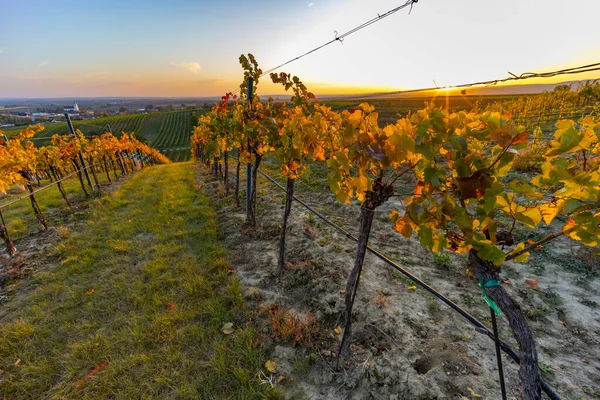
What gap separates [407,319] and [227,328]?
2.64 m

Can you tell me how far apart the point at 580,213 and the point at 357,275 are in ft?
6.17

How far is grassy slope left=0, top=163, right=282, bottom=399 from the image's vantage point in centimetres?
312

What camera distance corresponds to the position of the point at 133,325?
3.93 metres

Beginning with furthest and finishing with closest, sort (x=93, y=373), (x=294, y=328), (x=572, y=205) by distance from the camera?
(x=294, y=328)
(x=93, y=373)
(x=572, y=205)

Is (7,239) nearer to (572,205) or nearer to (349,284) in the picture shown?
(349,284)

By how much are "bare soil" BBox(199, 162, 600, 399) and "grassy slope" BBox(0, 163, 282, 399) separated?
0.51m

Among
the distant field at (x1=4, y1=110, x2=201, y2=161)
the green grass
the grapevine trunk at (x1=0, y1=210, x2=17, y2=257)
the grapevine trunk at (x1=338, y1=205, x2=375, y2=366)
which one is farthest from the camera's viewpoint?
the distant field at (x1=4, y1=110, x2=201, y2=161)

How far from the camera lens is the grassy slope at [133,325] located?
312cm

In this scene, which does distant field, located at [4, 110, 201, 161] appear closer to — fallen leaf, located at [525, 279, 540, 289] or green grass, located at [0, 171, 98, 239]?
green grass, located at [0, 171, 98, 239]

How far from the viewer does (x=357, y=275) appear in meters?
2.86

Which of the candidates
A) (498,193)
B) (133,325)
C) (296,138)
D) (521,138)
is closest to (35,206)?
(133,325)

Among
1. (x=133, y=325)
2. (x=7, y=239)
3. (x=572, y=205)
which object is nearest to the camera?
(x=572, y=205)

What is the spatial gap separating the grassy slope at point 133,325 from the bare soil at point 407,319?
513 millimetres

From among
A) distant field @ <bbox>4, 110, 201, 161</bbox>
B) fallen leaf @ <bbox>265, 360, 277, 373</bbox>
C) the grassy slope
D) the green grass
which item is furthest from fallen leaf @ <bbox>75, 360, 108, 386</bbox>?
distant field @ <bbox>4, 110, 201, 161</bbox>
